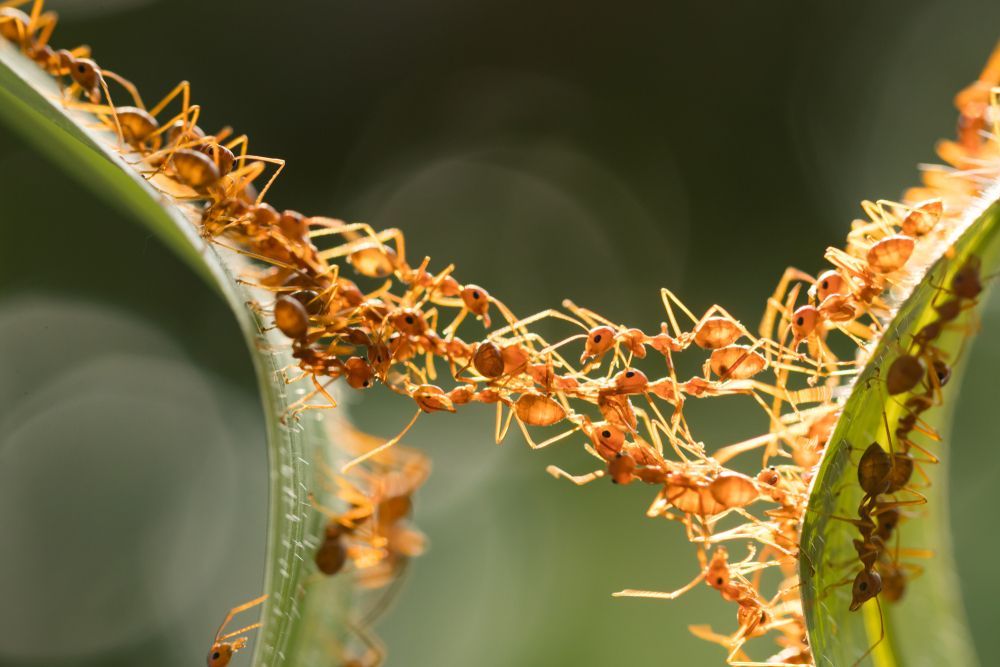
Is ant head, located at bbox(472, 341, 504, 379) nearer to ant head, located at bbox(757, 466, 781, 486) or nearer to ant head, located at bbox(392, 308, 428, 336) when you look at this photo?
ant head, located at bbox(392, 308, 428, 336)

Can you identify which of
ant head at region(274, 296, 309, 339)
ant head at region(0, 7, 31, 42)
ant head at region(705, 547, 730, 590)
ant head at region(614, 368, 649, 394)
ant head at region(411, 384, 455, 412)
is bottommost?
ant head at region(705, 547, 730, 590)

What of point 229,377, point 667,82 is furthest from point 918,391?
point 667,82

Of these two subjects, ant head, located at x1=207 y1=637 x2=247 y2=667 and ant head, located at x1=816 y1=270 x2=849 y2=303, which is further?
ant head, located at x1=207 y1=637 x2=247 y2=667

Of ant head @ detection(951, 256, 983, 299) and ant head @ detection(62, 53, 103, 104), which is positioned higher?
ant head @ detection(951, 256, 983, 299)

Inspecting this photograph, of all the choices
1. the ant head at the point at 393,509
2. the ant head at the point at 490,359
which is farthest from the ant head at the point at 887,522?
the ant head at the point at 393,509

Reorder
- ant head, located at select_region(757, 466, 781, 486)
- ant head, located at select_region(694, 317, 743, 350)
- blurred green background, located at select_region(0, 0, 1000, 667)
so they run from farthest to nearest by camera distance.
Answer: blurred green background, located at select_region(0, 0, 1000, 667) → ant head, located at select_region(694, 317, 743, 350) → ant head, located at select_region(757, 466, 781, 486)

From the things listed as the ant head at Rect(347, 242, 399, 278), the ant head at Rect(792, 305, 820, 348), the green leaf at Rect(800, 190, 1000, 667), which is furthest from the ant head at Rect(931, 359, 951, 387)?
the ant head at Rect(347, 242, 399, 278)

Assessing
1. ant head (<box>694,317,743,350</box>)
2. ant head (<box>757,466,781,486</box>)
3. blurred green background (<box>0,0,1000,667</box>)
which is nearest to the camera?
ant head (<box>757,466,781,486</box>)
